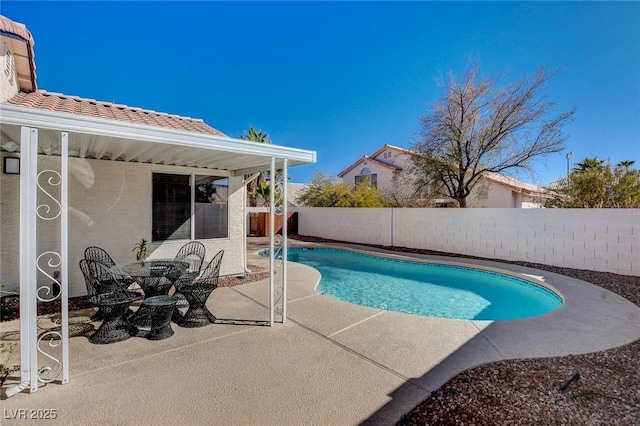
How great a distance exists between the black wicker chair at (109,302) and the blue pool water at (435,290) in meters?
5.07

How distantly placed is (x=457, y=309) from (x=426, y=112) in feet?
33.8

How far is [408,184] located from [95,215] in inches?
619

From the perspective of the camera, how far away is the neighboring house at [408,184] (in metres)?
17.2

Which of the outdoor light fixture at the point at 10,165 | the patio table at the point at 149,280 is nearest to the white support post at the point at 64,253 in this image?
the patio table at the point at 149,280

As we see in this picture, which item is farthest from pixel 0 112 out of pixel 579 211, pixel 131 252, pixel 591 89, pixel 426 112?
pixel 591 89

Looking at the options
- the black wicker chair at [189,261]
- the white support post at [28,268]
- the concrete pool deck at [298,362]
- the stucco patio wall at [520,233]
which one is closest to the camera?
the concrete pool deck at [298,362]

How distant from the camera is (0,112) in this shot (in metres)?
2.89

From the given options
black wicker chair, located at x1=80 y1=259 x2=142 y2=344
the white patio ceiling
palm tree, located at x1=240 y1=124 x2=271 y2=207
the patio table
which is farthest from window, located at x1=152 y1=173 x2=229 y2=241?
palm tree, located at x1=240 y1=124 x2=271 y2=207

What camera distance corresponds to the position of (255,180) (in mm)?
22297

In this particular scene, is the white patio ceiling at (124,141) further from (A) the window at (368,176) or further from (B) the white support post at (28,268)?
(A) the window at (368,176)

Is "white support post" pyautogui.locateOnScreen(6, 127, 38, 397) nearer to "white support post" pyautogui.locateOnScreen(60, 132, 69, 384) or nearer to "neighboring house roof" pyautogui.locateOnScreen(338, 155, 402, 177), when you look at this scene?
"white support post" pyautogui.locateOnScreen(60, 132, 69, 384)

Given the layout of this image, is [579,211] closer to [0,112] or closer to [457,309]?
[457,309]

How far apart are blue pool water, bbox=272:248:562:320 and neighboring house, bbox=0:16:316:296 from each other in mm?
3877

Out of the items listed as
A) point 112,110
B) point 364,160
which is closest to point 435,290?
point 112,110
